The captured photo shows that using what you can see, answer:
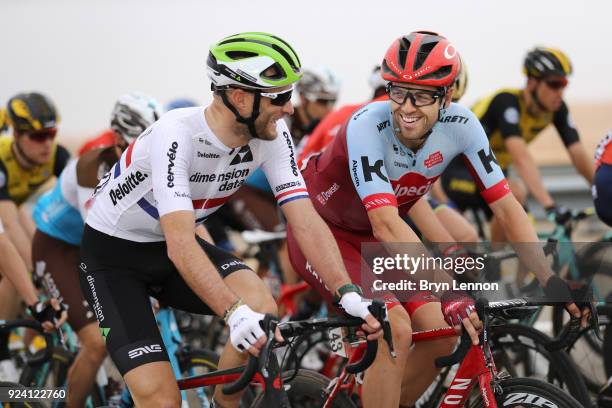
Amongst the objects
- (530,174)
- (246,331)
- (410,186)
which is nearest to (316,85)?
(530,174)

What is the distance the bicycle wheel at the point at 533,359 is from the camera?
211 inches

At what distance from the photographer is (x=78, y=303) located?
6.30 meters

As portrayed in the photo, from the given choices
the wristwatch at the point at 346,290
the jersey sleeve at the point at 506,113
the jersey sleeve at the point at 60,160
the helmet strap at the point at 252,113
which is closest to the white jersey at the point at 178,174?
the helmet strap at the point at 252,113

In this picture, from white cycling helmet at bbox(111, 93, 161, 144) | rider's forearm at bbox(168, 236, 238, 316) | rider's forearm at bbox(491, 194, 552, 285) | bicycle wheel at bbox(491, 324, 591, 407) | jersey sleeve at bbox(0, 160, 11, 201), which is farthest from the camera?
jersey sleeve at bbox(0, 160, 11, 201)

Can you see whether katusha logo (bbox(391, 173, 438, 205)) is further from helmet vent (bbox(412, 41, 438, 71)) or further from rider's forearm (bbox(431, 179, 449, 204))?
rider's forearm (bbox(431, 179, 449, 204))

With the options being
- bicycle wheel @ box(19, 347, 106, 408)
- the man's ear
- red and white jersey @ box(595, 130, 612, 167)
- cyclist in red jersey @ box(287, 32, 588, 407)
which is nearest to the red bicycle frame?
cyclist in red jersey @ box(287, 32, 588, 407)

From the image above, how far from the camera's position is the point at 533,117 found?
8312 mm

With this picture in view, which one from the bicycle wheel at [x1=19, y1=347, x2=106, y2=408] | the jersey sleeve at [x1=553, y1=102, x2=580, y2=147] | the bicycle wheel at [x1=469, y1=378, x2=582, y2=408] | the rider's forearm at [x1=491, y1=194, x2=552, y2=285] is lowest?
the bicycle wheel at [x1=19, y1=347, x2=106, y2=408]

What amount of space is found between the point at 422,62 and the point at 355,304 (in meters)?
1.22

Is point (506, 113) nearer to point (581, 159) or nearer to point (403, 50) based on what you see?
point (581, 159)

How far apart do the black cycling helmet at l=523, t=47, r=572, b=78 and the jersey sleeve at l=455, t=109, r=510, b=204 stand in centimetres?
297

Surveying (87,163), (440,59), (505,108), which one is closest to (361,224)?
(440,59)

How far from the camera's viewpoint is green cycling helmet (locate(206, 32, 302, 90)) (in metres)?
4.51

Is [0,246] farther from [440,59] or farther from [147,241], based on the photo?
[440,59]
